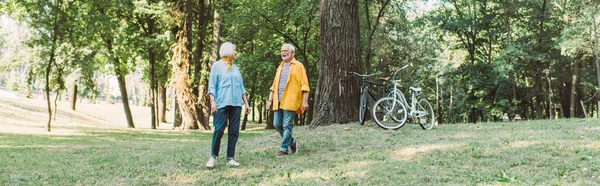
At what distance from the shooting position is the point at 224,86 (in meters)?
6.38

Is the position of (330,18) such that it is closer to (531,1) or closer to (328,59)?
(328,59)

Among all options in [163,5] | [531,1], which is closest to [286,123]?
[163,5]

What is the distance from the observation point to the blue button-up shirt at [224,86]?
633cm

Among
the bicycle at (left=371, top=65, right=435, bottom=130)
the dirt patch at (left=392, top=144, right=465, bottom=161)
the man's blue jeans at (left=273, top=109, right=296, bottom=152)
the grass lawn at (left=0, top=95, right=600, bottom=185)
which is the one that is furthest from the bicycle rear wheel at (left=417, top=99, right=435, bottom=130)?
the man's blue jeans at (left=273, top=109, right=296, bottom=152)

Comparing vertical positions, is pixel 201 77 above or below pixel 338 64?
above

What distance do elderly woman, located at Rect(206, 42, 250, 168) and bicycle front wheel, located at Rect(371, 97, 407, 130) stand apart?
3.60 meters

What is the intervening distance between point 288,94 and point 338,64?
2.97 m

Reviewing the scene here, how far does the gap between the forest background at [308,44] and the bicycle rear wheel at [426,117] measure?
4.61ft

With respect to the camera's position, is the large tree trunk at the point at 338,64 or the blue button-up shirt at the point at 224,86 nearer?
the blue button-up shirt at the point at 224,86

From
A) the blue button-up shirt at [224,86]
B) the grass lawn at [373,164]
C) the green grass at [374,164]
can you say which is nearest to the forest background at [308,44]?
the grass lawn at [373,164]

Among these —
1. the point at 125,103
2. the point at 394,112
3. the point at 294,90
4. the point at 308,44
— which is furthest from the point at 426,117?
the point at 125,103

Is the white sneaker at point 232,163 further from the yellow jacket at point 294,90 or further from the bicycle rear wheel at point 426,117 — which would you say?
the bicycle rear wheel at point 426,117

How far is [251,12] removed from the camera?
21.6m

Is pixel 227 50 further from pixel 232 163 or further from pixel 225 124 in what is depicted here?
pixel 232 163
